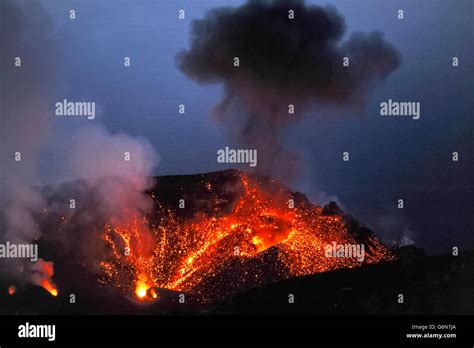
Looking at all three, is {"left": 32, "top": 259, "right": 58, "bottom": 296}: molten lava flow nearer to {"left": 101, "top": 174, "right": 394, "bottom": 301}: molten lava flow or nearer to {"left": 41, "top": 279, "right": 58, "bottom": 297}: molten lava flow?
{"left": 41, "top": 279, "right": 58, "bottom": 297}: molten lava flow

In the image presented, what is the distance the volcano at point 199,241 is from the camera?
4.45 m

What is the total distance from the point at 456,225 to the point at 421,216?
0.27m

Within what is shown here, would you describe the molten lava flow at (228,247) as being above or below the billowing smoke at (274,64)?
below

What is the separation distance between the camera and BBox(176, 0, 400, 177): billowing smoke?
440cm

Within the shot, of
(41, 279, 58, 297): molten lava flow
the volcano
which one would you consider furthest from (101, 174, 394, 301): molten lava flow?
(41, 279, 58, 297): molten lava flow

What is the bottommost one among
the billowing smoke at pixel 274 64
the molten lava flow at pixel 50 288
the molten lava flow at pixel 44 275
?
the molten lava flow at pixel 50 288

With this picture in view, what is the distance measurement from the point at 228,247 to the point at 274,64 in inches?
60.2

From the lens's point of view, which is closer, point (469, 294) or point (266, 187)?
point (469, 294)

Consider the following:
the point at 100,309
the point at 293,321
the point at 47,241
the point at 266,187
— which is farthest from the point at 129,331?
the point at 266,187

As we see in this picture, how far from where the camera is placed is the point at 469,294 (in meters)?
4.29

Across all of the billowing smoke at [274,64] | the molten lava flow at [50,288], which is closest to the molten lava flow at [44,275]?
the molten lava flow at [50,288]

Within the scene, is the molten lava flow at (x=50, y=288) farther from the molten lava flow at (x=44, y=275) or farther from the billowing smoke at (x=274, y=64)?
the billowing smoke at (x=274, y=64)

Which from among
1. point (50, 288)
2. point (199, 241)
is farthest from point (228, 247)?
point (50, 288)

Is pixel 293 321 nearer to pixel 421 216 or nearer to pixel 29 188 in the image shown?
pixel 421 216
